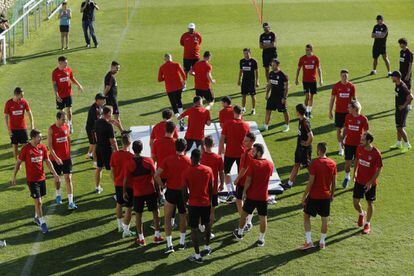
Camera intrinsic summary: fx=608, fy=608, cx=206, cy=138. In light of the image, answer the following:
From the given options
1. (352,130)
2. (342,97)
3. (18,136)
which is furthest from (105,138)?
(342,97)

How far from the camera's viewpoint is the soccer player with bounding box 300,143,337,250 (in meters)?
10.7

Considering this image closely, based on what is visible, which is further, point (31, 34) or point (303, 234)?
point (31, 34)

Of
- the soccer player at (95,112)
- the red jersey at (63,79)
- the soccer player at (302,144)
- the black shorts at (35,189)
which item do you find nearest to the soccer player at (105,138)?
the soccer player at (95,112)

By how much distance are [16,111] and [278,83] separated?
6.75 metres

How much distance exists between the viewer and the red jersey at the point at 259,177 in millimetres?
10680

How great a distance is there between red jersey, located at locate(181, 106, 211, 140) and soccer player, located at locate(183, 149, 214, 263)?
3139 mm

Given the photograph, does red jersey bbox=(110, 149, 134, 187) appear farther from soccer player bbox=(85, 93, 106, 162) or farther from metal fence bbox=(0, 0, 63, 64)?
metal fence bbox=(0, 0, 63, 64)

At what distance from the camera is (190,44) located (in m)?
20.2

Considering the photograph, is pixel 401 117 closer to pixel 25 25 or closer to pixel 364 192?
pixel 364 192

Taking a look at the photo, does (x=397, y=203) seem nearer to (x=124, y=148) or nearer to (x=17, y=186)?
(x=124, y=148)

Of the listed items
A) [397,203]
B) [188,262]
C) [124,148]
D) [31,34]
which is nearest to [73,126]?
[124,148]

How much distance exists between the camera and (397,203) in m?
12.8

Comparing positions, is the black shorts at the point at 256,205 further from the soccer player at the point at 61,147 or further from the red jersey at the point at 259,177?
the soccer player at the point at 61,147

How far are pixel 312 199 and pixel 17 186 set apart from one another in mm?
6929
